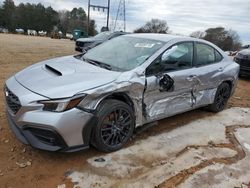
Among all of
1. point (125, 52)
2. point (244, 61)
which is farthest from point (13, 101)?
point (244, 61)

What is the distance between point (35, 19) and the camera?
262 ft

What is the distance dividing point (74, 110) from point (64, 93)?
0.23 m

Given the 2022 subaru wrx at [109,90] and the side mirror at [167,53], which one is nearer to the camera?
the 2022 subaru wrx at [109,90]

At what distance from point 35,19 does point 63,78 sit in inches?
3220

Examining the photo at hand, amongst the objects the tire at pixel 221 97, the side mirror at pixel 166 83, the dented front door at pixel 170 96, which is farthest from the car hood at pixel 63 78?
the tire at pixel 221 97

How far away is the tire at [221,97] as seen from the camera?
604 cm

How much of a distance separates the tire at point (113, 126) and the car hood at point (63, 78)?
33 centimetres

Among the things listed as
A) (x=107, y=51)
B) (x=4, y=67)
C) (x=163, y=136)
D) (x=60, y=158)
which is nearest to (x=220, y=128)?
(x=163, y=136)

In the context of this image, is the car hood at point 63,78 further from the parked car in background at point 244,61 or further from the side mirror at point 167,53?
the parked car in background at point 244,61

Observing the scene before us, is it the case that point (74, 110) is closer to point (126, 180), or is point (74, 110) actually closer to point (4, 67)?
point (126, 180)

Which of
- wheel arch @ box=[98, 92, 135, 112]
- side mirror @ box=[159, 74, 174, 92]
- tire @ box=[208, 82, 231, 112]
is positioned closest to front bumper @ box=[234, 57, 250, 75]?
tire @ box=[208, 82, 231, 112]

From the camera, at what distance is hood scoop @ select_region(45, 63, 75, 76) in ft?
13.1

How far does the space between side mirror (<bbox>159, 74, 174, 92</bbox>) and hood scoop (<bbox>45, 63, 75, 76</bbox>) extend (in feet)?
4.28

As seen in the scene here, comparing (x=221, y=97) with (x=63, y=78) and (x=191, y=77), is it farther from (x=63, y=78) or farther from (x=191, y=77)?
(x=63, y=78)
